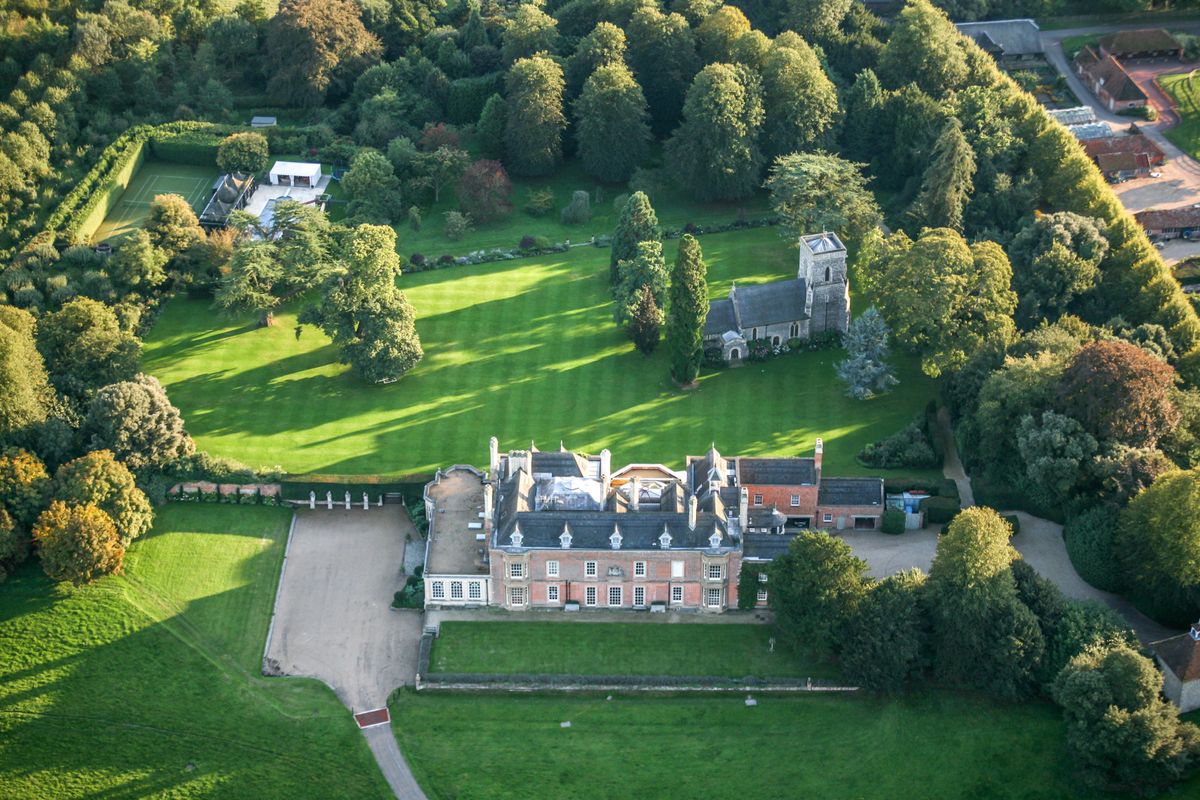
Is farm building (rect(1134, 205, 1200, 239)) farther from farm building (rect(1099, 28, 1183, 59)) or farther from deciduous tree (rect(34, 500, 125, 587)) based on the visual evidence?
deciduous tree (rect(34, 500, 125, 587))

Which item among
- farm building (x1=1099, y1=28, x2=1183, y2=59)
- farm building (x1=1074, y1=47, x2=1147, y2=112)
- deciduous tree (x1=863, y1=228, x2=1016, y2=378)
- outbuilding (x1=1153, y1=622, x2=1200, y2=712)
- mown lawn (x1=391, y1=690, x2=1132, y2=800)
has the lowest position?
mown lawn (x1=391, y1=690, x2=1132, y2=800)

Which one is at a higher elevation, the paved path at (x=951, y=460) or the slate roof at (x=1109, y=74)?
the slate roof at (x=1109, y=74)

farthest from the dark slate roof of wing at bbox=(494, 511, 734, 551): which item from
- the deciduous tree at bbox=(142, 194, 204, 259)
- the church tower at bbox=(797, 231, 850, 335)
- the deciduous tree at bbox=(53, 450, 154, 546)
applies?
the deciduous tree at bbox=(142, 194, 204, 259)

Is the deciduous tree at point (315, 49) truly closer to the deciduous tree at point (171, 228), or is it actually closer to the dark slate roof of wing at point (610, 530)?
the deciduous tree at point (171, 228)

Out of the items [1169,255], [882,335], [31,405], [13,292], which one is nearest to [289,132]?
[13,292]

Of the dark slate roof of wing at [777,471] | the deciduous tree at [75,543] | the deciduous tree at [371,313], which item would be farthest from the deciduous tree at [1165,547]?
the deciduous tree at [75,543]

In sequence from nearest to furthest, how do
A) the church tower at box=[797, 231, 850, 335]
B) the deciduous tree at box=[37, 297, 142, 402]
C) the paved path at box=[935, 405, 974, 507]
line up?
A: the paved path at box=[935, 405, 974, 507]
the deciduous tree at box=[37, 297, 142, 402]
the church tower at box=[797, 231, 850, 335]
